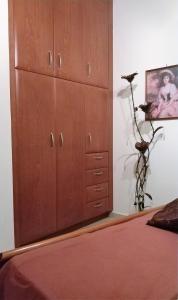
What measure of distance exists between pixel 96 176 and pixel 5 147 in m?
1.26

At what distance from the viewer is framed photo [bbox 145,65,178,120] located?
8.72 ft

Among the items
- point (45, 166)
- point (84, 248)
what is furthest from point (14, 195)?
point (84, 248)

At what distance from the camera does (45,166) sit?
2455 millimetres

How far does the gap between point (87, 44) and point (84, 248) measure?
235cm

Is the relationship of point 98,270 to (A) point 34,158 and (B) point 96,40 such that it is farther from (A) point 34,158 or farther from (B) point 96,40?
(B) point 96,40

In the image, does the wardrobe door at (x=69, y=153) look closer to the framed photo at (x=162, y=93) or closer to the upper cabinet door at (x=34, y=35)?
the upper cabinet door at (x=34, y=35)

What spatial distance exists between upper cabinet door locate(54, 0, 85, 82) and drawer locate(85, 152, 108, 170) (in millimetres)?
883

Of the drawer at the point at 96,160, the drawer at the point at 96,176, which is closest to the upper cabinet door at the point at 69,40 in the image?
the drawer at the point at 96,160

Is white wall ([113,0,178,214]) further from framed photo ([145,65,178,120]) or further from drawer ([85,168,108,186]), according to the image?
drawer ([85,168,108,186])

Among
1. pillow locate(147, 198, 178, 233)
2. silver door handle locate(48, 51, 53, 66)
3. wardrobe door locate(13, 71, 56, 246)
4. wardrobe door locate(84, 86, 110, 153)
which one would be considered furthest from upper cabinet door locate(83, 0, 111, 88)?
pillow locate(147, 198, 178, 233)

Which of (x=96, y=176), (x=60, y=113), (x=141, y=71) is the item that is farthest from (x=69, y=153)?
(x=141, y=71)

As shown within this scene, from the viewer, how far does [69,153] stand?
269cm

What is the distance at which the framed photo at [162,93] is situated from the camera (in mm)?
2658

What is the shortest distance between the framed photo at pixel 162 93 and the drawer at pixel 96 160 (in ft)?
2.34
